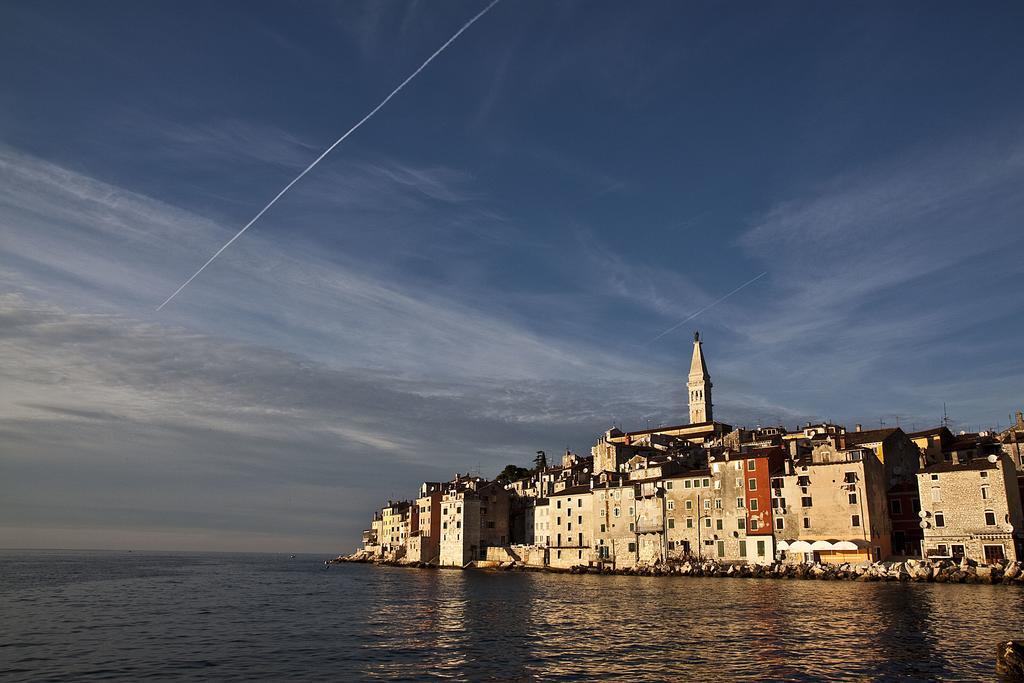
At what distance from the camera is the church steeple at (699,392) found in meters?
144

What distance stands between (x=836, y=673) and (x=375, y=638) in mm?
22217

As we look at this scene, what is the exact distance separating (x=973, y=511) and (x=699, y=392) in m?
77.4

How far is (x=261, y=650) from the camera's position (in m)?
35.0

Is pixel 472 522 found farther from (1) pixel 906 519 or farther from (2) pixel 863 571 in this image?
(1) pixel 906 519

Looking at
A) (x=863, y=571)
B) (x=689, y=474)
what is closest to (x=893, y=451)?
(x=863, y=571)

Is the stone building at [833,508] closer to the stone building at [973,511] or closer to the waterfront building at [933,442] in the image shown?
the stone building at [973,511]

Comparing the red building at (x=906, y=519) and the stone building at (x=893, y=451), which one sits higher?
the stone building at (x=893, y=451)

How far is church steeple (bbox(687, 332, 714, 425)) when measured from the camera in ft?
472

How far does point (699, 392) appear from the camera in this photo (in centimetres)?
14562

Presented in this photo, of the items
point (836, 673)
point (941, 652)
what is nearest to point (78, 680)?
point (836, 673)

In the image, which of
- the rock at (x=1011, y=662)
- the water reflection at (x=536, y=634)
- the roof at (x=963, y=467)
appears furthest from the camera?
the roof at (x=963, y=467)

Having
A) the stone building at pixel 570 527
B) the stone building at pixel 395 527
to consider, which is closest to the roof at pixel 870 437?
the stone building at pixel 570 527

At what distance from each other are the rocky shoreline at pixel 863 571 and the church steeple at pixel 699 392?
2345 inches

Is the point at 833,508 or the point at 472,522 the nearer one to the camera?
the point at 833,508
